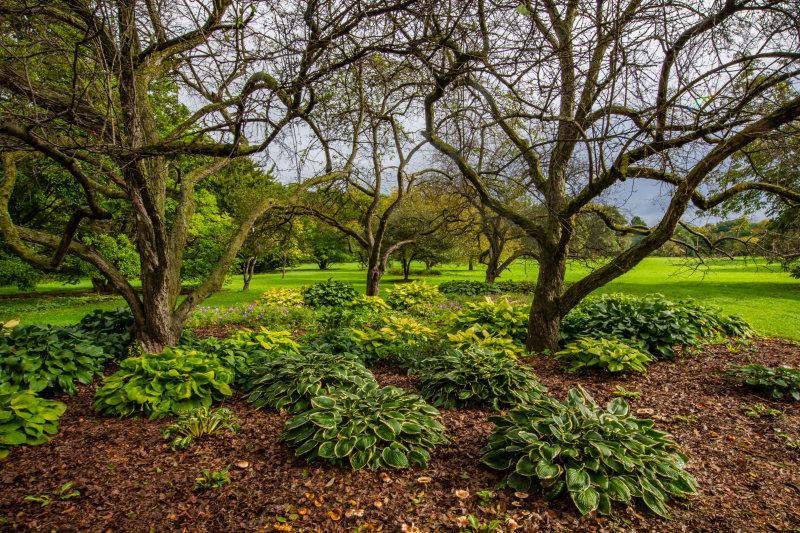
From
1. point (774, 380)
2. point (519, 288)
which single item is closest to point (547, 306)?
point (774, 380)

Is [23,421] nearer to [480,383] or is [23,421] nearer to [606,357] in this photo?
[480,383]

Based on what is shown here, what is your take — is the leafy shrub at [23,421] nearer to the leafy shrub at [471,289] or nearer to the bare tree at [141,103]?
the bare tree at [141,103]

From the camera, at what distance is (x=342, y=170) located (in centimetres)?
826

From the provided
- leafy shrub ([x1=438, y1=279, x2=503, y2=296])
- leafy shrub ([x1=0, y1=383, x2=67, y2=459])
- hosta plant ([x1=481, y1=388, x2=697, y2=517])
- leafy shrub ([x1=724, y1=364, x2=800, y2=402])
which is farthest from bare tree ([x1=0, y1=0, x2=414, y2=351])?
leafy shrub ([x1=438, y1=279, x2=503, y2=296])

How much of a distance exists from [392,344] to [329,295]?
680 centimetres

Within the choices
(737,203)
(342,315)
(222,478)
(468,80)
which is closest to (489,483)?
(222,478)

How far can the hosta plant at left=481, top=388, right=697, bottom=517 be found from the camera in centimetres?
222

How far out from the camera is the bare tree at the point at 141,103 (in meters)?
2.59

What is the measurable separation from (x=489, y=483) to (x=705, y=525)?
119 centimetres

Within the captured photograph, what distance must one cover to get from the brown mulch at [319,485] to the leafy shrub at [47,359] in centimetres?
57

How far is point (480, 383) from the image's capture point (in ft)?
12.5

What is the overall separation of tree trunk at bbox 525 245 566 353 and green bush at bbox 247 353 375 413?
298cm

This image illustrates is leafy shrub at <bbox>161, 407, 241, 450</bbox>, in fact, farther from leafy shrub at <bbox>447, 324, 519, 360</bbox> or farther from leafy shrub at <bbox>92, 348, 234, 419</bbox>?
leafy shrub at <bbox>447, 324, 519, 360</bbox>

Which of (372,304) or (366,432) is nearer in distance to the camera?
(366,432)
